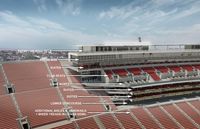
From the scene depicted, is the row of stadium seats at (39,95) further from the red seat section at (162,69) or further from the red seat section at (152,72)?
the red seat section at (162,69)

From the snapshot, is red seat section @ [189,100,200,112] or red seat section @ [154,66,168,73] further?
red seat section @ [154,66,168,73]

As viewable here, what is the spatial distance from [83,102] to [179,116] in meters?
15.6

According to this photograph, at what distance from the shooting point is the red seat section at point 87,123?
3484 centimetres

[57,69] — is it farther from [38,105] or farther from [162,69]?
[162,69]

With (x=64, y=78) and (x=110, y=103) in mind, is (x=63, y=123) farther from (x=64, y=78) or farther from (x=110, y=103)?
(x=64, y=78)

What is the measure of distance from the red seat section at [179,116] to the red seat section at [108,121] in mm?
10493

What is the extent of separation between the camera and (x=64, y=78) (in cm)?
4616

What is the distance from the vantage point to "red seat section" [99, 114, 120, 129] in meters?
35.4

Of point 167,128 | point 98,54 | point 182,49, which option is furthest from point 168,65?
point 167,128

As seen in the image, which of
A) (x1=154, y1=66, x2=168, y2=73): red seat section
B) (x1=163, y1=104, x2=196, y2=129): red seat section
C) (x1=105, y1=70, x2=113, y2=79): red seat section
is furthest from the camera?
(x1=154, y1=66, x2=168, y2=73): red seat section

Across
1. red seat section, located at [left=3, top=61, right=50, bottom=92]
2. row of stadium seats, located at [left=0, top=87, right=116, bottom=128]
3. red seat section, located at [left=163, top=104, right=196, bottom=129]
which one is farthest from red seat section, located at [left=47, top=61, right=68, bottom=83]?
red seat section, located at [left=163, top=104, right=196, bottom=129]

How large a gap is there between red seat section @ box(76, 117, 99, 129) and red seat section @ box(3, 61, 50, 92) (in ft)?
35.7

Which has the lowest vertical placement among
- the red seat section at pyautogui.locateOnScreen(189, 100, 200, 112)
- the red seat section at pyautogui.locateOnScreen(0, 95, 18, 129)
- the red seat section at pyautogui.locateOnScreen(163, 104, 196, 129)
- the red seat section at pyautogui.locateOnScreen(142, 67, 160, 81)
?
the red seat section at pyautogui.locateOnScreen(163, 104, 196, 129)

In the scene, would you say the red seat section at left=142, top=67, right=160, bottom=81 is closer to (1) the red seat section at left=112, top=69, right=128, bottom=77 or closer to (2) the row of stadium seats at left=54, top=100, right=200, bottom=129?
(1) the red seat section at left=112, top=69, right=128, bottom=77
